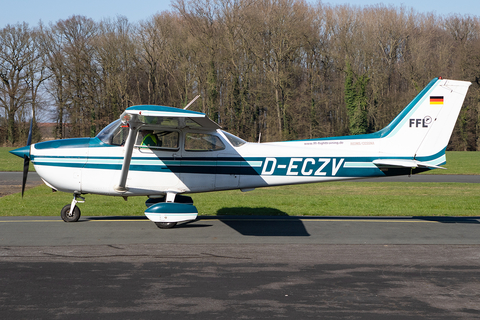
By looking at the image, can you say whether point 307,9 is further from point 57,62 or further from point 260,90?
point 57,62

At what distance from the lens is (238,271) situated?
6008mm

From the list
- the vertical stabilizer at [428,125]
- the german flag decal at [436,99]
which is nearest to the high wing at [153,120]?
the vertical stabilizer at [428,125]

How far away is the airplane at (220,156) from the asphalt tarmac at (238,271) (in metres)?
0.99

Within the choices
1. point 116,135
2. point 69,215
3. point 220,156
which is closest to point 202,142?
point 220,156

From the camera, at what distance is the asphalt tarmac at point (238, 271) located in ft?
15.3

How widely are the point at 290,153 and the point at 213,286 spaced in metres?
4.50

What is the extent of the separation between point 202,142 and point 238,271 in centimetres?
376

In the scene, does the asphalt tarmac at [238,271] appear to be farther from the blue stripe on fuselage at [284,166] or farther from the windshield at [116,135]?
the windshield at [116,135]

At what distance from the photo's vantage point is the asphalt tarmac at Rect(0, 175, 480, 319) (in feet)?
15.3

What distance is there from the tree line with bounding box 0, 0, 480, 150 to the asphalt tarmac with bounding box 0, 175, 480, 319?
39529 millimetres

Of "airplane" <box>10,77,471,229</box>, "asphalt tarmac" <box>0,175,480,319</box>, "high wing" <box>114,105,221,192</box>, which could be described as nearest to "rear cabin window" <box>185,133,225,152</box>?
"airplane" <box>10,77,471,229</box>

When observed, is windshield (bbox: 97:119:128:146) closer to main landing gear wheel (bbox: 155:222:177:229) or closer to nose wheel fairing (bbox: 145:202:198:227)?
nose wheel fairing (bbox: 145:202:198:227)

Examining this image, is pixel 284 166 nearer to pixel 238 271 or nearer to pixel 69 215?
pixel 238 271

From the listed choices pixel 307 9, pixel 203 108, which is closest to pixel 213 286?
pixel 203 108
